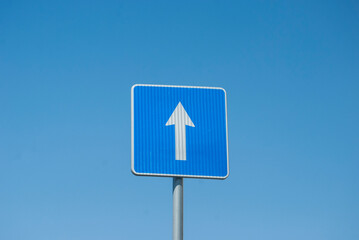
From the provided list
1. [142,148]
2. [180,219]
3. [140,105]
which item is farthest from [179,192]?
[140,105]

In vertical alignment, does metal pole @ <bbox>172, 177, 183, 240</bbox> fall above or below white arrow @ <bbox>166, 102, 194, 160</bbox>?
below

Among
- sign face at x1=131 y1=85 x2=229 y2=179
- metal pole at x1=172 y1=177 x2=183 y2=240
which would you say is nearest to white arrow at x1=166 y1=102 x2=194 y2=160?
sign face at x1=131 y1=85 x2=229 y2=179

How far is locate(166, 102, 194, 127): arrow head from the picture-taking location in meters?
3.51

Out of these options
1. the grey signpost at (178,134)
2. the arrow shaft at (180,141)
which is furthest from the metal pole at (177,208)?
the arrow shaft at (180,141)

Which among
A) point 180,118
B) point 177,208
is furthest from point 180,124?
point 177,208

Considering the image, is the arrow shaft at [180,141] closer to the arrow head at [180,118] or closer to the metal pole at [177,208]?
the arrow head at [180,118]

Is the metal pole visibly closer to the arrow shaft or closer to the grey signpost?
the grey signpost

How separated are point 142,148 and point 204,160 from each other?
53 cm

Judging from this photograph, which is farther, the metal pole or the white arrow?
the white arrow

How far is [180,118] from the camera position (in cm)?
353

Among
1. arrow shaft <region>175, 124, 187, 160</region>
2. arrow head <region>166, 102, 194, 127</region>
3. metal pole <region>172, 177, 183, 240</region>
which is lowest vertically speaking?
metal pole <region>172, 177, 183, 240</region>

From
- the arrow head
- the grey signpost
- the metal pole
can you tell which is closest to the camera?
the metal pole

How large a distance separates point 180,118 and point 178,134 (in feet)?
0.48

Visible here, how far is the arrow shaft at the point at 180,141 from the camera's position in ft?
11.2
